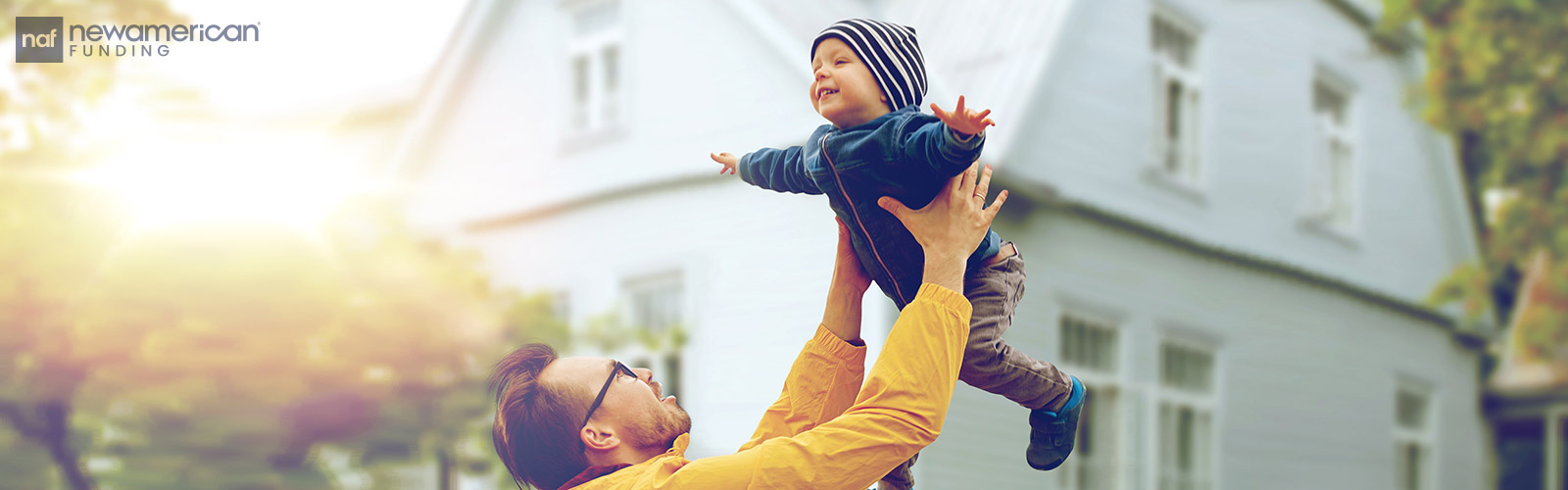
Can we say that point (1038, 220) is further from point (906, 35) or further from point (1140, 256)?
point (906, 35)

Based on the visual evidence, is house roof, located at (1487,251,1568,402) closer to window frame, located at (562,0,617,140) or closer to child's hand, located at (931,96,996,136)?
window frame, located at (562,0,617,140)

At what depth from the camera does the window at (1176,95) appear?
12.3 meters

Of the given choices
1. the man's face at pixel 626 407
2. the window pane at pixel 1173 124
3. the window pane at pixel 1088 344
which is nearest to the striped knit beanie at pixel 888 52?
the man's face at pixel 626 407

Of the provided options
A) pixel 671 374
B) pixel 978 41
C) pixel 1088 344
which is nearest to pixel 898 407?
pixel 978 41

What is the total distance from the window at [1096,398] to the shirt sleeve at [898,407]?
9.41 m

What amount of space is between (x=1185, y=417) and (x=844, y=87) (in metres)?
10.9

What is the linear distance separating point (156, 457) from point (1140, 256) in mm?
7134

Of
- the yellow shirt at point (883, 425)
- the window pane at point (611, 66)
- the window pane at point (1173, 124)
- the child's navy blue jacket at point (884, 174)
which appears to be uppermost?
the window pane at point (611, 66)

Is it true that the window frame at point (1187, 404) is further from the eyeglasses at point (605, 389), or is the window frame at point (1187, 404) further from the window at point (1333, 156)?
the eyeglasses at point (605, 389)

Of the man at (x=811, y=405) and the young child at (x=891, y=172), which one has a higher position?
the young child at (x=891, y=172)

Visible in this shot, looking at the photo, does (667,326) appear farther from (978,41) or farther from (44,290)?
(44,290)

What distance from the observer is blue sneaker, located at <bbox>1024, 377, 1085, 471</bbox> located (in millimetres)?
2418

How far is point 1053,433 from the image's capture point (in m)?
2.43

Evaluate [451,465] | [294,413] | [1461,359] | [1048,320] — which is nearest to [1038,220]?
[1048,320]
